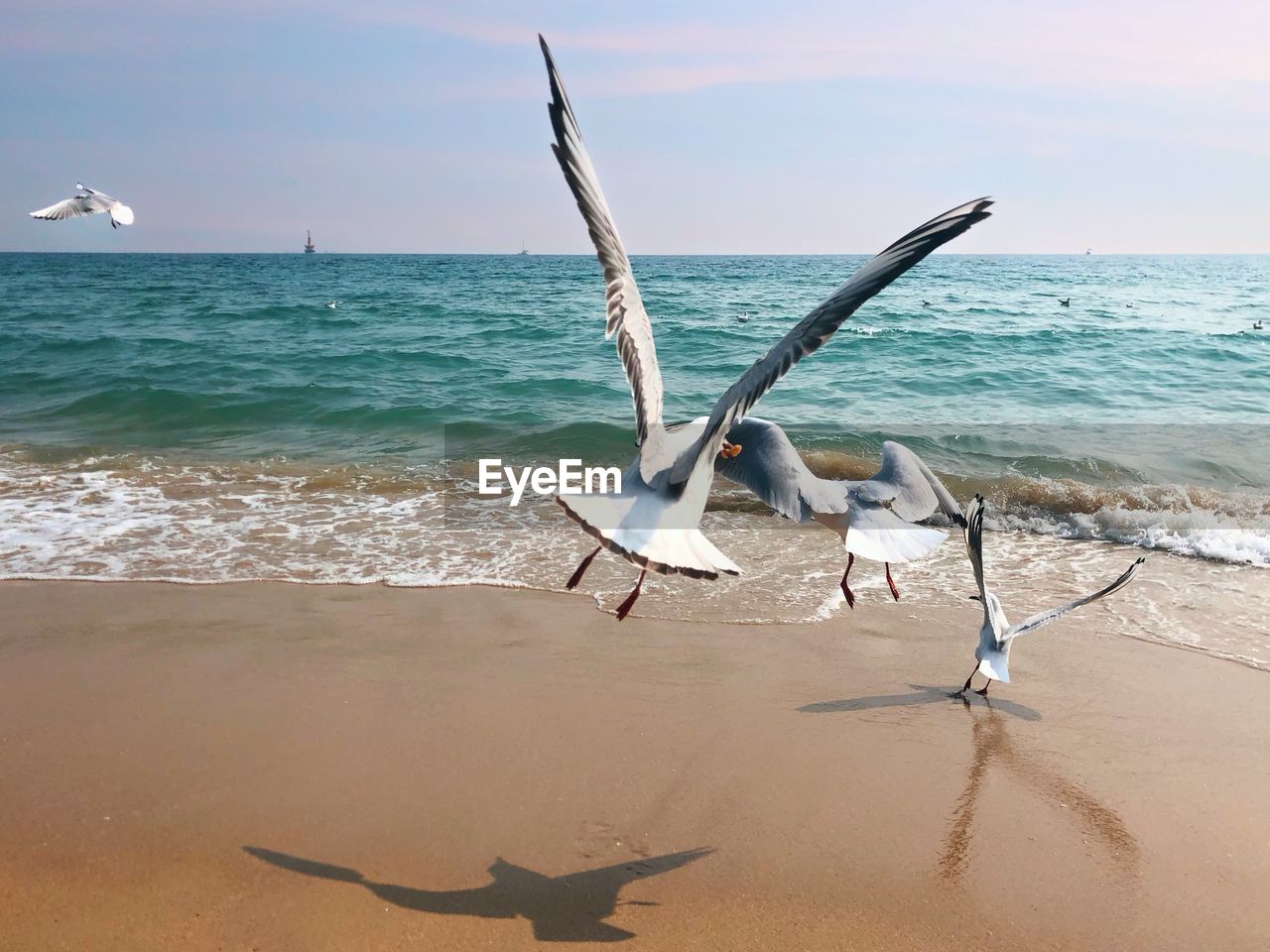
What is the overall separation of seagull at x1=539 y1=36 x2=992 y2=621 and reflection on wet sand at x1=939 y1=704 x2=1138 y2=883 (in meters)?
1.40

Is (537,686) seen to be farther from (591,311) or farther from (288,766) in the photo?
(591,311)

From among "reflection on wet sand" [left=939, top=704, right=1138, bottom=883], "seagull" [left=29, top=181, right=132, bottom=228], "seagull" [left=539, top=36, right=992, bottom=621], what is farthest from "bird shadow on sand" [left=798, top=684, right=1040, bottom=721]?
"seagull" [left=29, top=181, right=132, bottom=228]

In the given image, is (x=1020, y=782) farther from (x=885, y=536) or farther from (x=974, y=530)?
(x=885, y=536)

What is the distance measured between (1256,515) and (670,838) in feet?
24.5

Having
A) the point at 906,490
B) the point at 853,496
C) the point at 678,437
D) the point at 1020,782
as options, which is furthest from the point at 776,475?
the point at 1020,782

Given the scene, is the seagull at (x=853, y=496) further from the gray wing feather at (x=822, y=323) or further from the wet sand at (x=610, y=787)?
the wet sand at (x=610, y=787)

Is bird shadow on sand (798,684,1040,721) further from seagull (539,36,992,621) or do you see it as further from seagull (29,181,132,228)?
seagull (29,181,132,228)

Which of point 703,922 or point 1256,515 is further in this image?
point 1256,515

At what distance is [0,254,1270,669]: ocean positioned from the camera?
6.46 meters

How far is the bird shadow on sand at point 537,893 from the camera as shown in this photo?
2979 mm

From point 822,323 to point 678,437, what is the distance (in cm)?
66

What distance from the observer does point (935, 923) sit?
A: 3000 millimetres

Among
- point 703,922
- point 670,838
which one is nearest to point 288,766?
point 670,838

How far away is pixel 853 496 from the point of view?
3.23 metres
